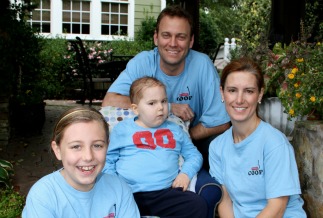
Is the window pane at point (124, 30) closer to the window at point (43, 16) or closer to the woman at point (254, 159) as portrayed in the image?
the window at point (43, 16)

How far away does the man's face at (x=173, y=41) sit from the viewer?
3.24 metres

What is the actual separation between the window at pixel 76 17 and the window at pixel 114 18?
0.40 meters

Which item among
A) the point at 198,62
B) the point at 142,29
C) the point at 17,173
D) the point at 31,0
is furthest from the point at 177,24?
the point at 142,29

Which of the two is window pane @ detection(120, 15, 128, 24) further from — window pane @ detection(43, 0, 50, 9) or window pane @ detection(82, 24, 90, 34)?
window pane @ detection(43, 0, 50, 9)

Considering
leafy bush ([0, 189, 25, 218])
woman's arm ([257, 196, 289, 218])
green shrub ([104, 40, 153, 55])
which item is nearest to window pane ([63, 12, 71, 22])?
green shrub ([104, 40, 153, 55])

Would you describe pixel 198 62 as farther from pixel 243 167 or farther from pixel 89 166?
pixel 89 166

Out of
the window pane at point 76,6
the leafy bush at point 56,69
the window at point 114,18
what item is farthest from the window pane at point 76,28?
the leafy bush at point 56,69

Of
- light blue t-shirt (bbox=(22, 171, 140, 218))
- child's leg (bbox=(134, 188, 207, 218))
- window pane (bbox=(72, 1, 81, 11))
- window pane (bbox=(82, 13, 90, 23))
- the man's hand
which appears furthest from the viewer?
window pane (bbox=(82, 13, 90, 23))

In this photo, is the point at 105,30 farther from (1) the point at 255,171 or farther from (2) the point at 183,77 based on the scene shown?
(1) the point at 255,171

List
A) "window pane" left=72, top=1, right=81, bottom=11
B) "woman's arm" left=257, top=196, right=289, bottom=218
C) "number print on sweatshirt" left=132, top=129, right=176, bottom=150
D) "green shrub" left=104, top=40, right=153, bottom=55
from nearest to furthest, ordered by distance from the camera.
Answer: "woman's arm" left=257, top=196, right=289, bottom=218 → "number print on sweatshirt" left=132, top=129, right=176, bottom=150 → "green shrub" left=104, top=40, right=153, bottom=55 → "window pane" left=72, top=1, right=81, bottom=11

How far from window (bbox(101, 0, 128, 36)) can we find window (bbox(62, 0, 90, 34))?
398 millimetres

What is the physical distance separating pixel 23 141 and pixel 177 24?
137 inches

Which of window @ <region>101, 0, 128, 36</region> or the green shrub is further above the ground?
window @ <region>101, 0, 128, 36</region>

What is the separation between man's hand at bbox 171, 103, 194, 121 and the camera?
319cm
